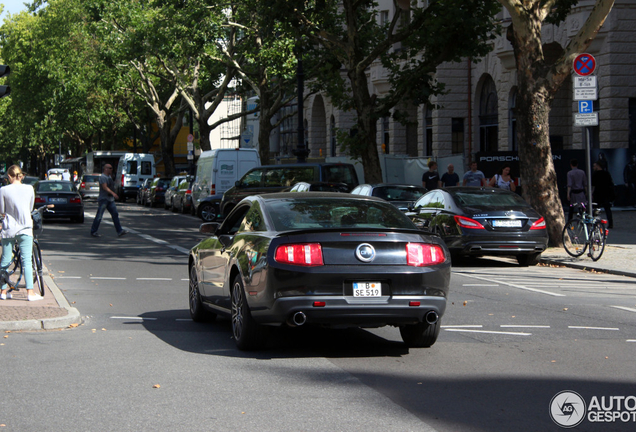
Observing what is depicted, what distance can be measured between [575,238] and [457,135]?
21453 millimetres

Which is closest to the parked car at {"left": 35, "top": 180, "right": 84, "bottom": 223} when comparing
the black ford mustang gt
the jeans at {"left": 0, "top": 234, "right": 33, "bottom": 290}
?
the jeans at {"left": 0, "top": 234, "right": 33, "bottom": 290}

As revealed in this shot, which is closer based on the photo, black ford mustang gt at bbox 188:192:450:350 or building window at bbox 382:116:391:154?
black ford mustang gt at bbox 188:192:450:350

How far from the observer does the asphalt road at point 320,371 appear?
5.55m

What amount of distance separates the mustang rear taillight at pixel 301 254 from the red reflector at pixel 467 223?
→ 28.8ft

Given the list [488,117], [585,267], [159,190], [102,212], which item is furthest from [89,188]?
[585,267]

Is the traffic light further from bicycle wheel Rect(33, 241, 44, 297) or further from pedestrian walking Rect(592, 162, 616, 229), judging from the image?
pedestrian walking Rect(592, 162, 616, 229)

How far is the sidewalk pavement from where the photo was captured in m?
9.05

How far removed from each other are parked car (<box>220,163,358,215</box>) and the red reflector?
27.8 feet

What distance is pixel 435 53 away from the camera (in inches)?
1021

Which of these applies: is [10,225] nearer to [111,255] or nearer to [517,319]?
[517,319]

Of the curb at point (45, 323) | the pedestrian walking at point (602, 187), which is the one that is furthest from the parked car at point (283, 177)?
the curb at point (45, 323)

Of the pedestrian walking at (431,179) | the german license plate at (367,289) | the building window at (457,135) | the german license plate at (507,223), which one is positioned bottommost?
the german license plate at (507,223)

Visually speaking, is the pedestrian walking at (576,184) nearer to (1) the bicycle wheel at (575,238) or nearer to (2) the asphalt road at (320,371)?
(1) the bicycle wheel at (575,238)

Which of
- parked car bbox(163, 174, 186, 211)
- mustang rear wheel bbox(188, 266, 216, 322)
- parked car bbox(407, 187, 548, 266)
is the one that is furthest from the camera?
parked car bbox(163, 174, 186, 211)
